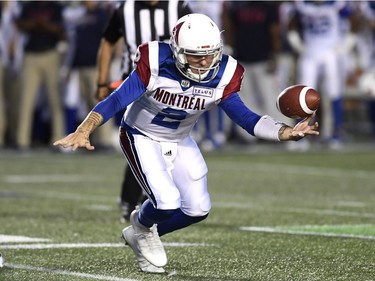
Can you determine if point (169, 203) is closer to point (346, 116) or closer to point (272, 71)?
point (272, 71)

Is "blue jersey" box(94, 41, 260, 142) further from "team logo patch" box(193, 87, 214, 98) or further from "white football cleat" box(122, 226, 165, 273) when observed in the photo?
"white football cleat" box(122, 226, 165, 273)

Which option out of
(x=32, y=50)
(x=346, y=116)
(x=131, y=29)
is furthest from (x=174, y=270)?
(x=346, y=116)

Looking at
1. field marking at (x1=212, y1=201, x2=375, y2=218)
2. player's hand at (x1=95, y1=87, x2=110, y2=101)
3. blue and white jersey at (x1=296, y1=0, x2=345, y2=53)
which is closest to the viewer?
player's hand at (x1=95, y1=87, x2=110, y2=101)

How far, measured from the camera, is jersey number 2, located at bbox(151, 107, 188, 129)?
20.5 ft

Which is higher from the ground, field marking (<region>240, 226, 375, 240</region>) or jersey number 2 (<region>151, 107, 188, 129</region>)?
jersey number 2 (<region>151, 107, 188, 129</region>)

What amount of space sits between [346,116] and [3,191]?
9.83 m

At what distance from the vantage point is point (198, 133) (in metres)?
16.6

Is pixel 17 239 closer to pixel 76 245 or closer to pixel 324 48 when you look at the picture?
pixel 76 245

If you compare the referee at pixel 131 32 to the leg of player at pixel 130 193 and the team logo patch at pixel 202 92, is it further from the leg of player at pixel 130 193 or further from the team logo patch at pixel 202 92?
the team logo patch at pixel 202 92

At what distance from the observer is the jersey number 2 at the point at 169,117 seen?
6.26 m

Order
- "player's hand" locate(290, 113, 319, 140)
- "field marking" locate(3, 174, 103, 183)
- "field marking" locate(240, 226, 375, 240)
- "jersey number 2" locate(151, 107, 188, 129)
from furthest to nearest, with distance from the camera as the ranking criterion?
"field marking" locate(3, 174, 103, 183) → "field marking" locate(240, 226, 375, 240) → "jersey number 2" locate(151, 107, 188, 129) → "player's hand" locate(290, 113, 319, 140)

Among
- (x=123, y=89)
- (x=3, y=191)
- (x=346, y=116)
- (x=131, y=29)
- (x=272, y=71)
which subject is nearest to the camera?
(x=123, y=89)

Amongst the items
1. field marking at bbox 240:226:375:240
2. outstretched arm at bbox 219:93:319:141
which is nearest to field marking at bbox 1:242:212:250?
field marking at bbox 240:226:375:240

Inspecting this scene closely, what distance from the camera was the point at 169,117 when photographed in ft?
20.7
